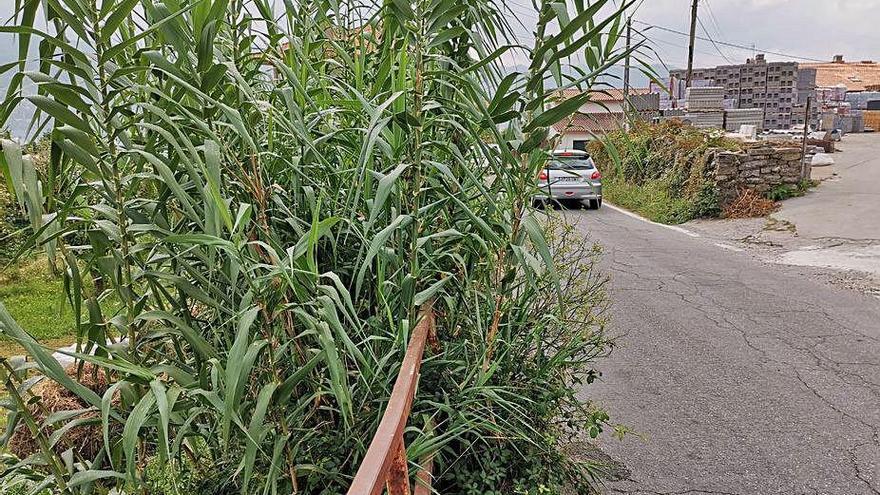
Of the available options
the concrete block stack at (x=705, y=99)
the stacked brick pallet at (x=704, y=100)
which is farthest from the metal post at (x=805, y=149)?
the concrete block stack at (x=705, y=99)

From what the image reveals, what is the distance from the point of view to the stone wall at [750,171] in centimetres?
1350

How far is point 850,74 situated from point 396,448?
49183 millimetres

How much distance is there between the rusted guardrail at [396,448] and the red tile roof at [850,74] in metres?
42.9

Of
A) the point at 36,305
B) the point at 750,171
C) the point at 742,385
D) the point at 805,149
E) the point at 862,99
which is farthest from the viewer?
the point at 862,99

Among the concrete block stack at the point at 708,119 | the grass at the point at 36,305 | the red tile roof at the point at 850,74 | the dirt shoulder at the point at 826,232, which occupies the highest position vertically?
the red tile roof at the point at 850,74

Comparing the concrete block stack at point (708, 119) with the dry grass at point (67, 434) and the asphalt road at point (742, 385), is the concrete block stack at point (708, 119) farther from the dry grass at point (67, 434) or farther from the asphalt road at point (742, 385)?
the dry grass at point (67, 434)

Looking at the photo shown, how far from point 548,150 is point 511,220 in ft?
0.79

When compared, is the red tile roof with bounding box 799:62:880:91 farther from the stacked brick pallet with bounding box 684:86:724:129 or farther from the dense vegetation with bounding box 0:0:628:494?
the dense vegetation with bounding box 0:0:628:494

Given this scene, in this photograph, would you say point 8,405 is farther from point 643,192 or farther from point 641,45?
point 643,192

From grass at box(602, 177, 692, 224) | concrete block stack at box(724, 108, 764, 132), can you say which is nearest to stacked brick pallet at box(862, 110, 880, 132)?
concrete block stack at box(724, 108, 764, 132)

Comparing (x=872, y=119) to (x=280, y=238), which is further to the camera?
(x=872, y=119)

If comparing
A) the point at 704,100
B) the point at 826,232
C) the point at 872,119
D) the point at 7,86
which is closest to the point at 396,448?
the point at 7,86

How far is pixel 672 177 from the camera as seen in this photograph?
15.0 m

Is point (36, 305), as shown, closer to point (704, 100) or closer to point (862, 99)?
point (704, 100)
